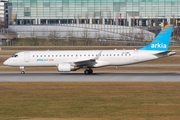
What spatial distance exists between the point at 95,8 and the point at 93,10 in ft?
3.86

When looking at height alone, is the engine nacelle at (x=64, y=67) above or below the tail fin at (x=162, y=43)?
below

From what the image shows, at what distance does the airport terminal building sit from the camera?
11450cm

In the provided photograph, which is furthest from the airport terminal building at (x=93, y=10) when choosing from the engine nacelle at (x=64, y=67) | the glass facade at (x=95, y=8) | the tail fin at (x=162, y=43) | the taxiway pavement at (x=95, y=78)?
the taxiway pavement at (x=95, y=78)

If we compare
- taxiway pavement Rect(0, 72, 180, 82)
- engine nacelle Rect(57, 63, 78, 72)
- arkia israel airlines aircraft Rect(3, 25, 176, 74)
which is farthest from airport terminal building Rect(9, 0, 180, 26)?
taxiway pavement Rect(0, 72, 180, 82)

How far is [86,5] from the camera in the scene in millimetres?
116750

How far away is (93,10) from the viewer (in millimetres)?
116375

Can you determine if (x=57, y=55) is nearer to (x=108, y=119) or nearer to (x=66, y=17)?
(x=108, y=119)

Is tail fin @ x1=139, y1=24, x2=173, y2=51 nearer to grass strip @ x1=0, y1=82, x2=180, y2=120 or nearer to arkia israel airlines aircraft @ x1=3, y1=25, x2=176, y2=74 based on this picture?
arkia israel airlines aircraft @ x1=3, y1=25, x2=176, y2=74

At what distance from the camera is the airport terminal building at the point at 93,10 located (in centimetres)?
11450

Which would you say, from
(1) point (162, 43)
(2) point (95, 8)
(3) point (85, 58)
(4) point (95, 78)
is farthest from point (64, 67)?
(2) point (95, 8)

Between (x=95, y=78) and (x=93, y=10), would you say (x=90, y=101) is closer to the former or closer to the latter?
(x=95, y=78)

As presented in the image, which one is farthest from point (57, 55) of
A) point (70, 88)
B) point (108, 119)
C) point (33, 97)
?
point (108, 119)

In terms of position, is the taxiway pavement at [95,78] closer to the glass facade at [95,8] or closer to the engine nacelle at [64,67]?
the engine nacelle at [64,67]

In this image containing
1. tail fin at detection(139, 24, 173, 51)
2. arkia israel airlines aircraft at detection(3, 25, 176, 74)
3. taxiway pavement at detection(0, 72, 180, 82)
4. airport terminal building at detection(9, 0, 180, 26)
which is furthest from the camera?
airport terminal building at detection(9, 0, 180, 26)
